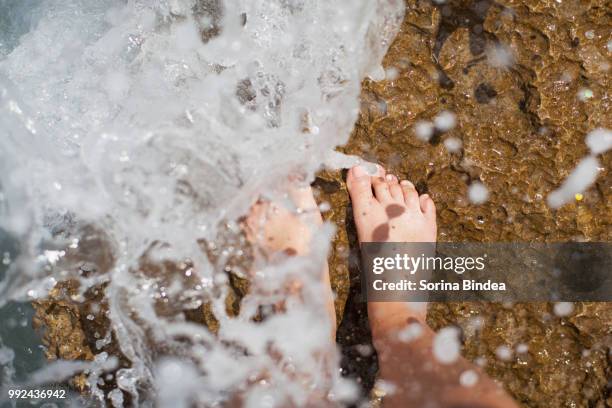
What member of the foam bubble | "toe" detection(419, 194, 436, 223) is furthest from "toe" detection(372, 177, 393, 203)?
the foam bubble

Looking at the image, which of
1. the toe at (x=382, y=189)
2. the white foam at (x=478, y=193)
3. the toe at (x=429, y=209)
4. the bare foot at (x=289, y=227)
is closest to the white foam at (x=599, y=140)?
the white foam at (x=478, y=193)

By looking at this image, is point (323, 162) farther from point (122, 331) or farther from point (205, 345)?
point (122, 331)

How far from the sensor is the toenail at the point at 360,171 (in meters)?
1.87

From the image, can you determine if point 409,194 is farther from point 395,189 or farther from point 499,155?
point 499,155

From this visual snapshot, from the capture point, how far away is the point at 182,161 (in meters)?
1.69

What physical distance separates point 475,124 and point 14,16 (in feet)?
5.20

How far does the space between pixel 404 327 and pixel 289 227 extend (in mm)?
481

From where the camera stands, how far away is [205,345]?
1.83 metres

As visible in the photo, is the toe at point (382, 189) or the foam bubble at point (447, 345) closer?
the foam bubble at point (447, 345)

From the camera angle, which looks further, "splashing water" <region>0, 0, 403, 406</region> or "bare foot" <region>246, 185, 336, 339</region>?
"bare foot" <region>246, 185, 336, 339</region>

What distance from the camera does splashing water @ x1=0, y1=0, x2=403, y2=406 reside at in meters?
1.69

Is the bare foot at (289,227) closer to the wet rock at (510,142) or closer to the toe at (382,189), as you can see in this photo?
the wet rock at (510,142)

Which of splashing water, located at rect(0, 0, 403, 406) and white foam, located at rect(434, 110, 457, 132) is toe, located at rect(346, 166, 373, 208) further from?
white foam, located at rect(434, 110, 457, 132)

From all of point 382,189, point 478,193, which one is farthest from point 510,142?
point 382,189
